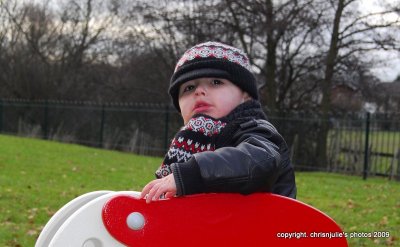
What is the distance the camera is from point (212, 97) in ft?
6.02

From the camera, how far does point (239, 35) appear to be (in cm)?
1819

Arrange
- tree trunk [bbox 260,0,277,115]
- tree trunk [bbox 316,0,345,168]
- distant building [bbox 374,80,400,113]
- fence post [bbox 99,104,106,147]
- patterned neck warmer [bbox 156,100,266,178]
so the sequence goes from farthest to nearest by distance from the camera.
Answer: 1. fence post [bbox 99,104,106,147]
2. distant building [bbox 374,80,400,113]
3. tree trunk [bbox 260,0,277,115]
4. tree trunk [bbox 316,0,345,168]
5. patterned neck warmer [bbox 156,100,266,178]

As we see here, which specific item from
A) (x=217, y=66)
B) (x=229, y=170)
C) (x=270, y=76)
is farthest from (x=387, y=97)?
(x=229, y=170)

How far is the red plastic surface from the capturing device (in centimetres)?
142

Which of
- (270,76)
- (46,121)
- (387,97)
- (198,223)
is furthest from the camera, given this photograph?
(46,121)

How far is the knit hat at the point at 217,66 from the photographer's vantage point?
1849mm

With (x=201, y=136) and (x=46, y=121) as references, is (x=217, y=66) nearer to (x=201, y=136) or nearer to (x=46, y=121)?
(x=201, y=136)

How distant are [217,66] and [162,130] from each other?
15301mm

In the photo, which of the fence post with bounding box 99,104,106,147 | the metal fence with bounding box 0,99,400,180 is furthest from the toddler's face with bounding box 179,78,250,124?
the fence post with bounding box 99,104,106,147

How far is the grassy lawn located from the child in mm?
3386

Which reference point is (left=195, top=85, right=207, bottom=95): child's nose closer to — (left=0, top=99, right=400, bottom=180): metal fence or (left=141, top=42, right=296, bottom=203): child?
(left=141, top=42, right=296, bottom=203): child

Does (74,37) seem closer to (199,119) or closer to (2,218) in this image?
(2,218)

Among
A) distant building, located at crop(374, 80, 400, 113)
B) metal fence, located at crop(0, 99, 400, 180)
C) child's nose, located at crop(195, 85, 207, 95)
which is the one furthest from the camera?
distant building, located at crop(374, 80, 400, 113)

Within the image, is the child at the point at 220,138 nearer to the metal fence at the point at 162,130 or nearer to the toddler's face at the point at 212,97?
the toddler's face at the point at 212,97
